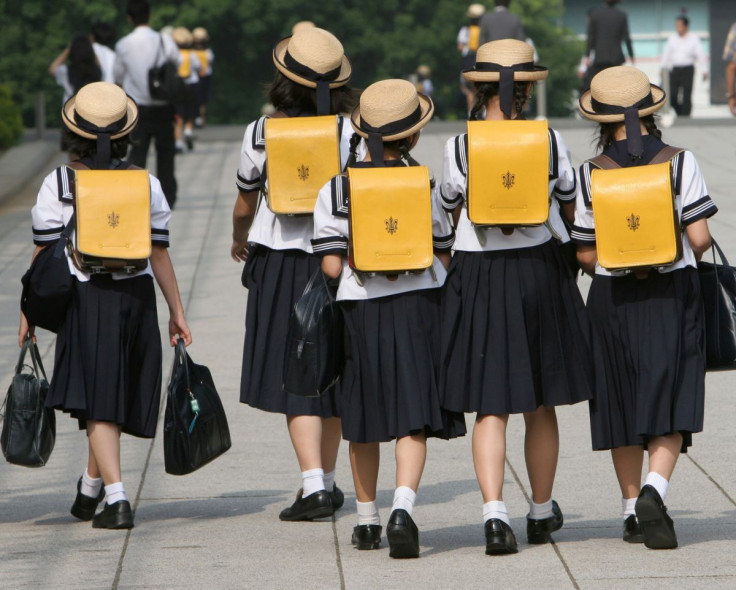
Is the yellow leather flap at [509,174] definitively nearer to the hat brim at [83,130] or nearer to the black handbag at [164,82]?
the hat brim at [83,130]

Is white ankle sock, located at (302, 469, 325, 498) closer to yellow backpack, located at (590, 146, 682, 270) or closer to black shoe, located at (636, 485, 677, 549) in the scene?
black shoe, located at (636, 485, 677, 549)

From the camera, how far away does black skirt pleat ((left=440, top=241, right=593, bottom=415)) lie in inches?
195

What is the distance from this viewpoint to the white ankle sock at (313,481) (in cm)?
553

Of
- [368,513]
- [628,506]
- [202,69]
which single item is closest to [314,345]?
[368,513]

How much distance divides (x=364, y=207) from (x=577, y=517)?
1.46 m

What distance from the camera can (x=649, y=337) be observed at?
502 cm

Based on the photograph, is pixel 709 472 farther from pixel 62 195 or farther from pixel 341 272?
pixel 62 195

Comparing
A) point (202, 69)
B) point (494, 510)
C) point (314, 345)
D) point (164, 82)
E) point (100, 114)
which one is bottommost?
point (202, 69)

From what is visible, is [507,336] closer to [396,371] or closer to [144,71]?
[396,371]

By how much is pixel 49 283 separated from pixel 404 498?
1454mm

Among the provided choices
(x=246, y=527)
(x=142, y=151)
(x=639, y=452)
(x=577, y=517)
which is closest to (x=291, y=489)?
(x=246, y=527)

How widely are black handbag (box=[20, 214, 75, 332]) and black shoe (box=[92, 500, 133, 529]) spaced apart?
27.4 inches

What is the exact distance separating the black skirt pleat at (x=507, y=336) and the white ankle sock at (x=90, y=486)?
1.44 m

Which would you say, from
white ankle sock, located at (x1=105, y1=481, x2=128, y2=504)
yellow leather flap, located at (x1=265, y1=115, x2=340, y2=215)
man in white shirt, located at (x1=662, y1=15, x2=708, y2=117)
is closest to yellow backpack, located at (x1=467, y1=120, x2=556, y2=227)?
yellow leather flap, located at (x1=265, y1=115, x2=340, y2=215)
